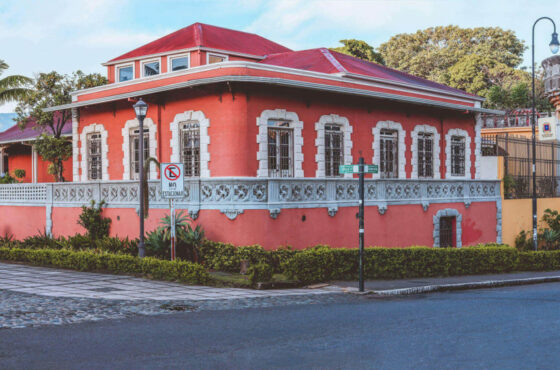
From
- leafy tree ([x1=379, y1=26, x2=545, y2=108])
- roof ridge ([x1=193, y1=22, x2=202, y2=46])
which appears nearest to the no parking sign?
roof ridge ([x1=193, y1=22, x2=202, y2=46])

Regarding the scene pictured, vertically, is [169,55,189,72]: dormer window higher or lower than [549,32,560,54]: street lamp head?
lower

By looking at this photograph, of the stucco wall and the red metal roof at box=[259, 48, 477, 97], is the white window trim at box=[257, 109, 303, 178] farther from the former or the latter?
the red metal roof at box=[259, 48, 477, 97]

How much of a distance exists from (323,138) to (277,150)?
2025 millimetres

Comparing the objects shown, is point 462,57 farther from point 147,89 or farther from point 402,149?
point 147,89

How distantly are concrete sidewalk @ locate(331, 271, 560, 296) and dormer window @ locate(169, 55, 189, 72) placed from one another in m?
13.3

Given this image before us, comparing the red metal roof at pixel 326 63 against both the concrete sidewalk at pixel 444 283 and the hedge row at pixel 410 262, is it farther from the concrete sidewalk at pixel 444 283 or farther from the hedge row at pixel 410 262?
the concrete sidewalk at pixel 444 283

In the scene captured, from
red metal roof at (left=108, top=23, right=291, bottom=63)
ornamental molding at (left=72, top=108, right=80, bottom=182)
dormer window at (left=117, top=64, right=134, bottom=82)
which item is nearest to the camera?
ornamental molding at (left=72, top=108, right=80, bottom=182)

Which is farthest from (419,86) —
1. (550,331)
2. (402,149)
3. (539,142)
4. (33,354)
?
(33,354)

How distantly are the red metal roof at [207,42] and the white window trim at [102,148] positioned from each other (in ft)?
16.3

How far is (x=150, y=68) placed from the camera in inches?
1064

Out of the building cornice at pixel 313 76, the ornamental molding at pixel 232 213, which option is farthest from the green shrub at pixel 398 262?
the building cornice at pixel 313 76

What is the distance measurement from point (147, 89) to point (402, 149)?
9658 mm

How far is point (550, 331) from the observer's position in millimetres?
10023

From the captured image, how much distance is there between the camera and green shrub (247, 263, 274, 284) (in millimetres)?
15492
